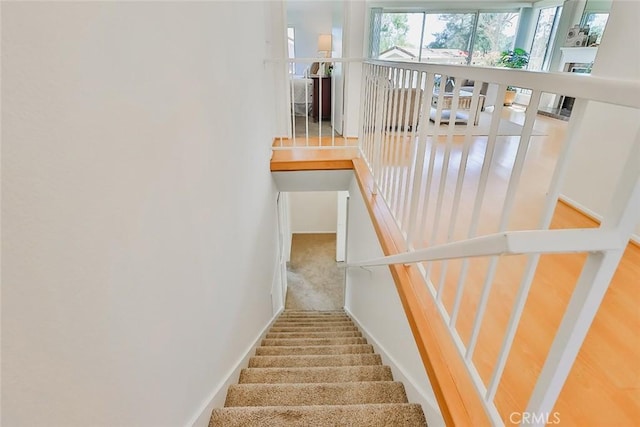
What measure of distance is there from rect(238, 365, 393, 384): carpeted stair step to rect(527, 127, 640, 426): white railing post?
124 cm

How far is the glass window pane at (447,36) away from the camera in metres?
6.71

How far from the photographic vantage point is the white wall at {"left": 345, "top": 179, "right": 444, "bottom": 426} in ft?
4.27

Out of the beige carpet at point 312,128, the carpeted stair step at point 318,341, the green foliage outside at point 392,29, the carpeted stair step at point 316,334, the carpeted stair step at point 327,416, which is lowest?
the carpeted stair step at point 316,334

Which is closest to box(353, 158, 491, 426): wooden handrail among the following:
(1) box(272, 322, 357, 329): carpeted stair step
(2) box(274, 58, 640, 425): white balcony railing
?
(2) box(274, 58, 640, 425): white balcony railing

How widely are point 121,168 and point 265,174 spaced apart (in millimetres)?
2252

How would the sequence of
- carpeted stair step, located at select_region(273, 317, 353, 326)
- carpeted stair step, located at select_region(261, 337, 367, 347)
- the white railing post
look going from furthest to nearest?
carpeted stair step, located at select_region(273, 317, 353, 326)
carpeted stair step, located at select_region(261, 337, 367, 347)
the white railing post

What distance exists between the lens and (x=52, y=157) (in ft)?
1.83

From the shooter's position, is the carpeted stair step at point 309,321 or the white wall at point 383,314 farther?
Result: the carpeted stair step at point 309,321

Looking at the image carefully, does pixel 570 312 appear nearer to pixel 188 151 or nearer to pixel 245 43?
pixel 188 151

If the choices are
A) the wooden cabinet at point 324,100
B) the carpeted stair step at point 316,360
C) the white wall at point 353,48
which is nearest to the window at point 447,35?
the wooden cabinet at point 324,100

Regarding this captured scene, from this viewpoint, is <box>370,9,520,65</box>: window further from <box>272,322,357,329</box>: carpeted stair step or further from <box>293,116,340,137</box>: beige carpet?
<box>272,322,357,329</box>: carpeted stair step

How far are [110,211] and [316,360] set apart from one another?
5.51 feet

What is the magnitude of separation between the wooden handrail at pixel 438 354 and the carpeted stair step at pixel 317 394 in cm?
46

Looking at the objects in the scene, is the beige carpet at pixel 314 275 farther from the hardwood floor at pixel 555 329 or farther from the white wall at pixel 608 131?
the white wall at pixel 608 131
